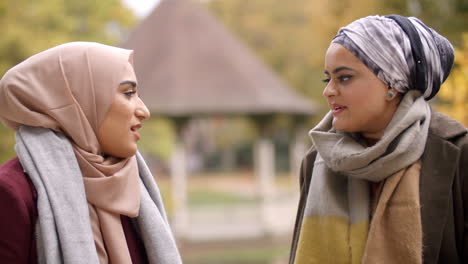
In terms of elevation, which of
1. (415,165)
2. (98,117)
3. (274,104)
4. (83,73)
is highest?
(83,73)

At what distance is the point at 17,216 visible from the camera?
2275mm

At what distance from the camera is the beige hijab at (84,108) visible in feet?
7.89

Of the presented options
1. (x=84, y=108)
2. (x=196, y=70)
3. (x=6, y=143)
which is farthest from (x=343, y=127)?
(x=196, y=70)

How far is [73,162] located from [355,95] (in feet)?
3.55

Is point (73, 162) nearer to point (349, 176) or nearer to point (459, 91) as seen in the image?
point (349, 176)

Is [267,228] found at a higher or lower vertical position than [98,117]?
lower

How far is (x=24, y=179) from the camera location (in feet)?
7.73

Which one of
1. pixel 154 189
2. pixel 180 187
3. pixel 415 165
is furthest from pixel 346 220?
pixel 180 187

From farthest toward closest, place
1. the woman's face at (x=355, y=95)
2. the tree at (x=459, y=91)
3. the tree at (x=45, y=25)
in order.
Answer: the tree at (x=45, y=25) < the tree at (x=459, y=91) < the woman's face at (x=355, y=95)

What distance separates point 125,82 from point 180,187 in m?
10.7

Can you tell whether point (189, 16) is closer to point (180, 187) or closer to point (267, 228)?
point (180, 187)

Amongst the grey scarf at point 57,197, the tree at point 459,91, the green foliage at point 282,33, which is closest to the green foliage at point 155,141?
the green foliage at point 282,33

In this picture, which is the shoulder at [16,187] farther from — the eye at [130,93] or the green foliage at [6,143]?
the green foliage at [6,143]

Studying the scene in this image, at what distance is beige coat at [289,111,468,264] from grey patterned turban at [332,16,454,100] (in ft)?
0.75
